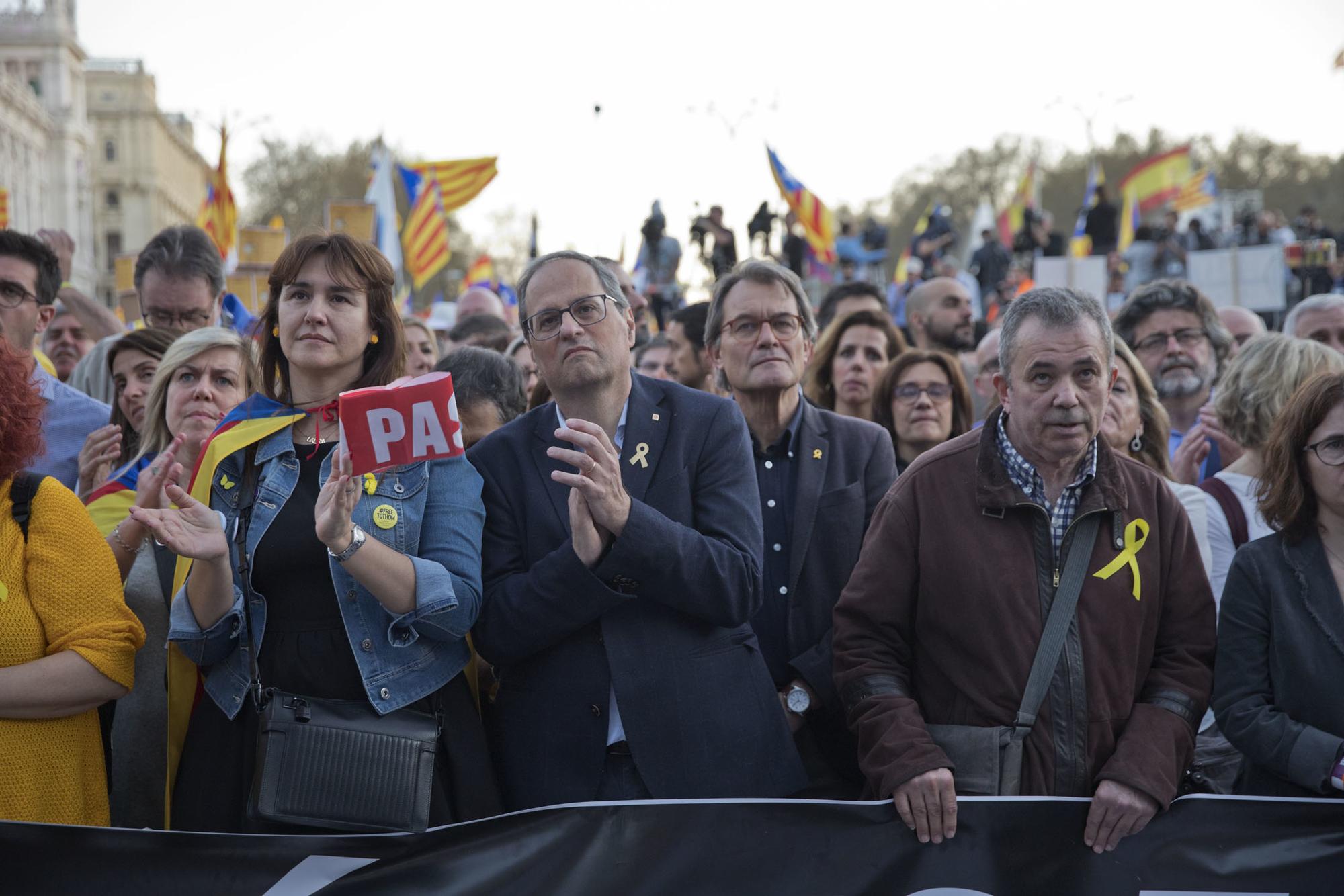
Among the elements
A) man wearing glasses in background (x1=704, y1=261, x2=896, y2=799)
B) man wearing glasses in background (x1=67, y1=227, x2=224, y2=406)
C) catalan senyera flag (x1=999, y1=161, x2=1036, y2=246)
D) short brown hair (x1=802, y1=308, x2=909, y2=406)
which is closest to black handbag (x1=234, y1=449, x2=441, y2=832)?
man wearing glasses in background (x1=704, y1=261, x2=896, y2=799)

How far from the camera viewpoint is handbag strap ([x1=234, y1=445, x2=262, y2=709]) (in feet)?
10.8

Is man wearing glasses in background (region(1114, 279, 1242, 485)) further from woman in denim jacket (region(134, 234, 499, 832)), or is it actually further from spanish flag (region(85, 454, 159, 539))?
spanish flag (region(85, 454, 159, 539))

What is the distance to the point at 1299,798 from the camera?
3.25m

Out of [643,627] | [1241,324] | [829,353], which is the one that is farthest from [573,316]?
[1241,324]

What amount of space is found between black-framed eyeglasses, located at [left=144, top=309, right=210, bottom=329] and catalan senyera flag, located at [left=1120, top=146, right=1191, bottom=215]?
22.7 m

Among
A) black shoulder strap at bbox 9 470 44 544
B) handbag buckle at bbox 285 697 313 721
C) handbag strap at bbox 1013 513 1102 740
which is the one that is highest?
black shoulder strap at bbox 9 470 44 544

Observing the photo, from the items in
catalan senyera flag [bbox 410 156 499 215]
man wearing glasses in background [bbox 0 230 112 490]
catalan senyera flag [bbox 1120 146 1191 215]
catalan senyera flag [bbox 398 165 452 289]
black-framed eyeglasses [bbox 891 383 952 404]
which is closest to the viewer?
man wearing glasses in background [bbox 0 230 112 490]

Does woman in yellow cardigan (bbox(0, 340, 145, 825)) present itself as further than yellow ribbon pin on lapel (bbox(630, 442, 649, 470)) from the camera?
No

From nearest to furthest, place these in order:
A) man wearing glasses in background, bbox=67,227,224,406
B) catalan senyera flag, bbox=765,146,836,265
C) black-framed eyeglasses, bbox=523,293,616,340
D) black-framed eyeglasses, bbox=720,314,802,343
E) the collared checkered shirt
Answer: the collared checkered shirt
black-framed eyeglasses, bbox=523,293,616,340
black-framed eyeglasses, bbox=720,314,802,343
man wearing glasses in background, bbox=67,227,224,406
catalan senyera flag, bbox=765,146,836,265

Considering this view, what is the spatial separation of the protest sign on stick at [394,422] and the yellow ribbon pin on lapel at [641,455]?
0.66m

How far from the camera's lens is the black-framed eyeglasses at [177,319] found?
5.79 metres

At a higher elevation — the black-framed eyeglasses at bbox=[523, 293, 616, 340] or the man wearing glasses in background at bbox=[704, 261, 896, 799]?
the black-framed eyeglasses at bbox=[523, 293, 616, 340]

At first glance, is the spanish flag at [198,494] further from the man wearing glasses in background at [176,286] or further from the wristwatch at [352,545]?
the man wearing glasses in background at [176,286]

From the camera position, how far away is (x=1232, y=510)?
14.0 ft
